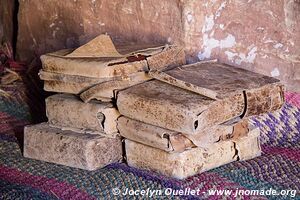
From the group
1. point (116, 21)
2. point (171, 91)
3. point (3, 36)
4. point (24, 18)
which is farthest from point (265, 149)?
point (3, 36)

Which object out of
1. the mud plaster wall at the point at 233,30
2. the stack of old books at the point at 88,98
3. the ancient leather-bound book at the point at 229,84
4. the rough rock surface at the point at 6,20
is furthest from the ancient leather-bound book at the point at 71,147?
the rough rock surface at the point at 6,20

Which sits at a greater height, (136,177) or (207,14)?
(207,14)

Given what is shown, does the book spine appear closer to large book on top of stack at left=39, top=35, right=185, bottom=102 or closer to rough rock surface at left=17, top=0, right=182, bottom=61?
large book on top of stack at left=39, top=35, right=185, bottom=102

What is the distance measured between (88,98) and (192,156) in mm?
335

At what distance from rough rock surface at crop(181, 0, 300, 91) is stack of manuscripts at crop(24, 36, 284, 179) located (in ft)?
0.45

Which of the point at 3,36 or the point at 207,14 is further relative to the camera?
the point at 3,36

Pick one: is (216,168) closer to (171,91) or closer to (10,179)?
(171,91)

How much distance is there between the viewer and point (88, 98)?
1786 millimetres

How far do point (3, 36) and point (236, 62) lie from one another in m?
1.35

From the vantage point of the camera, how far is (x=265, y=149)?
192 centimetres

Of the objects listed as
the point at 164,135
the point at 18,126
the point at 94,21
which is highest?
the point at 94,21

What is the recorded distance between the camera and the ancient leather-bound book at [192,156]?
1676mm

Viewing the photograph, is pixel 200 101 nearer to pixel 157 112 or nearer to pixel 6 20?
pixel 157 112

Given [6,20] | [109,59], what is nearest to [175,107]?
[109,59]
